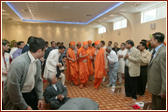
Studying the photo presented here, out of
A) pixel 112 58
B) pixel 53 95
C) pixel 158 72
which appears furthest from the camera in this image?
pixel 112 58

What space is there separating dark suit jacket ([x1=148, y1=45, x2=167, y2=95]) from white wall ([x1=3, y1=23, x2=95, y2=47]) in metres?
11.0

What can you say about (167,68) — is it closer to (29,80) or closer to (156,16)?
(29,80)

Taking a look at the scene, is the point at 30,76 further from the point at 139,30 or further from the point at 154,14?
the point at 139,30

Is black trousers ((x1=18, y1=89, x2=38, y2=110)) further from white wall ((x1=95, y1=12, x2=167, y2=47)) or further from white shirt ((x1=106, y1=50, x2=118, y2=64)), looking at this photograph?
white wall ((x1=95, y1=12, x2=167, y2=47))

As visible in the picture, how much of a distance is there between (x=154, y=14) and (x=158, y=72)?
5.55 metres

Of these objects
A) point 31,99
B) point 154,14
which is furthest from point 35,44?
point 154,14

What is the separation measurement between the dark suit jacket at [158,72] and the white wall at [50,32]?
431 inches

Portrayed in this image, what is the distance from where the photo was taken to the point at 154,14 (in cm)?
620

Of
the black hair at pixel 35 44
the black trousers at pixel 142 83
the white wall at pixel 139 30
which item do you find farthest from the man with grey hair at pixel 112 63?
the white wall at pixel 139 30

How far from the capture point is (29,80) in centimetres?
128

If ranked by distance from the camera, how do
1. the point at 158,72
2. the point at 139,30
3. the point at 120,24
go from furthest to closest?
the point at 120,24
the point at 139,30
the point at 158,72

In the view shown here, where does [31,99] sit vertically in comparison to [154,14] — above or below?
below

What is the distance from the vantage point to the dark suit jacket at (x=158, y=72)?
1.71m

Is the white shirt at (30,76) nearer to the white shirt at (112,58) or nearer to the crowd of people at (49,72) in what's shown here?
the crowd of people at (49,72)
